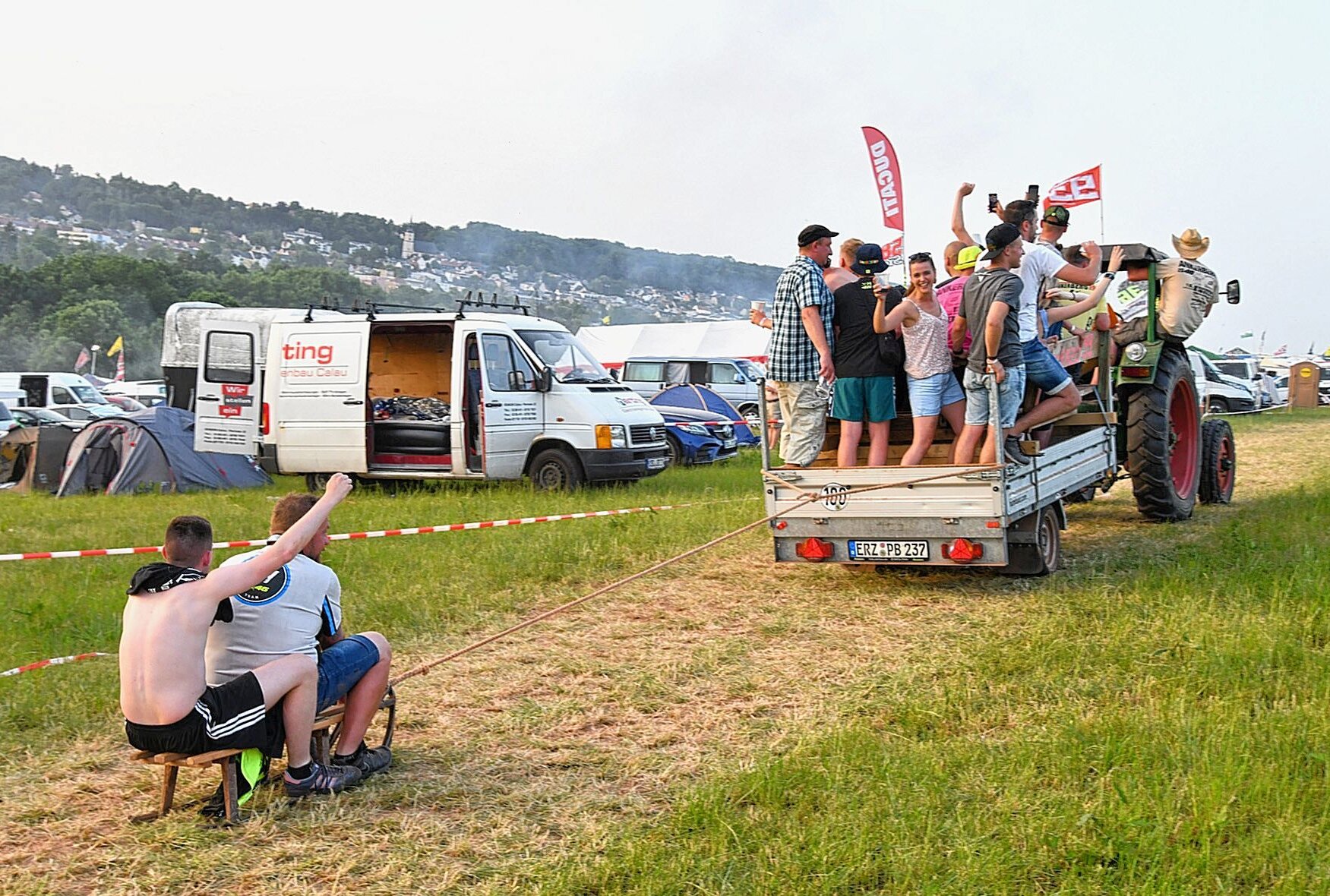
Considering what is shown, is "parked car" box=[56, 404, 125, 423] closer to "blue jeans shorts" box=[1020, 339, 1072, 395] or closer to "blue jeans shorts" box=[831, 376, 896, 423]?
"blue jeans shorts" box=[831, 376, 896, 423]

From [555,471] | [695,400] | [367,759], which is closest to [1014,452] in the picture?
[367,759]

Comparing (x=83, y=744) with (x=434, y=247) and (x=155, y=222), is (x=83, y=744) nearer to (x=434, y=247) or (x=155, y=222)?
(x=434, y=247)

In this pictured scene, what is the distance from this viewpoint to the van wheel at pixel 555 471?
48.3 ft

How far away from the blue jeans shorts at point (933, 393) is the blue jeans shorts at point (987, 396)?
10.0 inches

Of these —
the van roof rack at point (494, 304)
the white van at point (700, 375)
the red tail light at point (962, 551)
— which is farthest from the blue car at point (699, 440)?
the red tail light at point (962, 551)

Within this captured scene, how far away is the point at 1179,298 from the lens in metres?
10.6

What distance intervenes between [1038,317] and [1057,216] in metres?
1.21

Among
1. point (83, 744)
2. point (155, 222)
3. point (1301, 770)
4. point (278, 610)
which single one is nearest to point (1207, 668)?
point (1301, 770)

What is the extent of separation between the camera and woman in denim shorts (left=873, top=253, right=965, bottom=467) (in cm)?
816

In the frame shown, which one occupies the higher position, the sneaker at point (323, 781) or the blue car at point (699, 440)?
the blue car at point (699, 440)

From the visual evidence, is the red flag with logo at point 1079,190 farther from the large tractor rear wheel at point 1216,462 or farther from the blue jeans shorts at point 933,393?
the blue jeans shorts at point 933,393

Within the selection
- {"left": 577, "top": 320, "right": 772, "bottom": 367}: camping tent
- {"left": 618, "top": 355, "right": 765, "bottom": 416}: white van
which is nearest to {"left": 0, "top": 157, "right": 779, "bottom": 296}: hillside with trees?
{"left": 577, "top": 320, "right": 772, "bottom": 367}: camping tent

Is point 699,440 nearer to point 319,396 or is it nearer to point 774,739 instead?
point 319,396

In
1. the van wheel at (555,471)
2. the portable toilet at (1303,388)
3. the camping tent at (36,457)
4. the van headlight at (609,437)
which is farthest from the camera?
the portable toilet at (1303,388)
